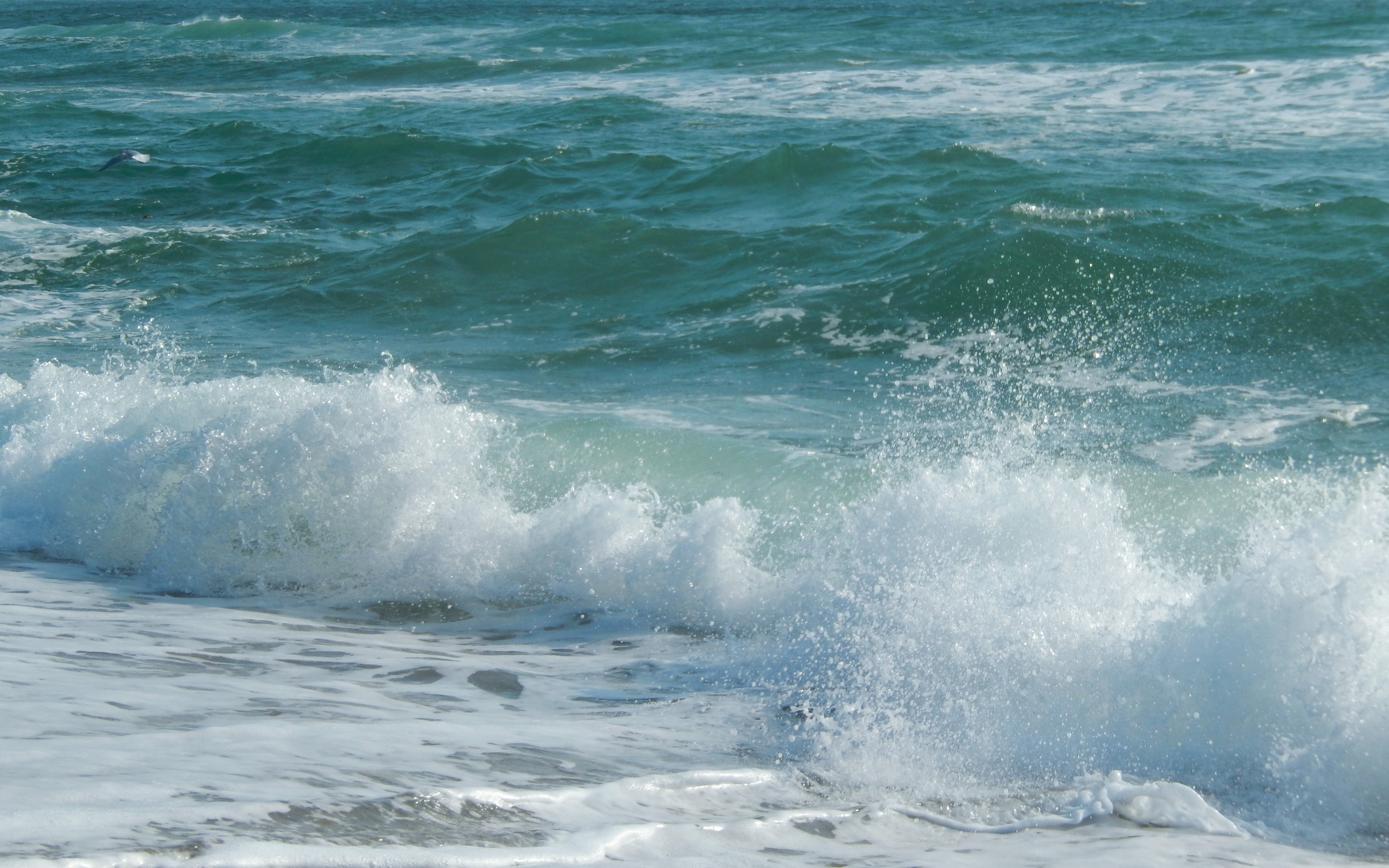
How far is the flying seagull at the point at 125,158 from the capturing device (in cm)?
1633

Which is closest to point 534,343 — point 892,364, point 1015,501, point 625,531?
point 892,364

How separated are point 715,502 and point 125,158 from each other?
44.0 ft

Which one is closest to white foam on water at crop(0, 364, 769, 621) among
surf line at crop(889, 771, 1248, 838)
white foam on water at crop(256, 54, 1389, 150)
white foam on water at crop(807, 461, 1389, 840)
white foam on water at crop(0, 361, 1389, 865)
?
white foam on water at crop(0, 361, 1389, 865)

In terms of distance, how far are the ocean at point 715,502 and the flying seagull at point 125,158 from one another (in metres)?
0.25

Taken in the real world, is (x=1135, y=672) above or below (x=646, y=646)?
above

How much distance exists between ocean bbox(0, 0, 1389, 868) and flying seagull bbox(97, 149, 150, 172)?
0.25 m

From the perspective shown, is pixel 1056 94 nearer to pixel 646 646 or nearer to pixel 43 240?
pixel 43 240

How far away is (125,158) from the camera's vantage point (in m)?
16.7

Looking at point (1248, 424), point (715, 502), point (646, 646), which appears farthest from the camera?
point (1248, 424)

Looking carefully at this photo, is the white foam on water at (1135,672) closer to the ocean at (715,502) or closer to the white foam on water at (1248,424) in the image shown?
the ocean at (715,502)

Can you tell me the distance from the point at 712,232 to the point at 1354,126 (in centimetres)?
805

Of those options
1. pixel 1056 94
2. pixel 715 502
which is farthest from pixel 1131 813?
pixel 1056 94

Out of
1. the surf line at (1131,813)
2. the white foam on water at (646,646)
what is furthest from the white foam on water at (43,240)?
the surf line at (1131,813)

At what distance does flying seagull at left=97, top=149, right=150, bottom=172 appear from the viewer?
53.6 ft
